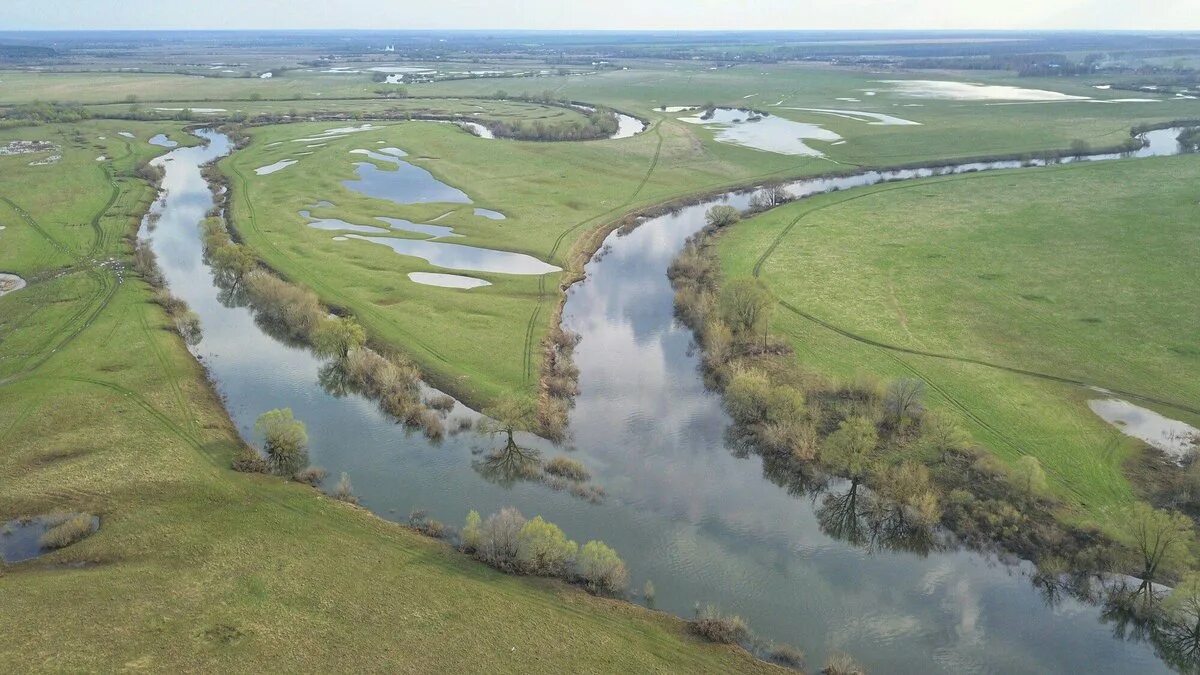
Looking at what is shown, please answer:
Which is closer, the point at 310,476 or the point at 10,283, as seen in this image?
the point at 310,476

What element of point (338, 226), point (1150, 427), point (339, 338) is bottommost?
point (1150, 427)

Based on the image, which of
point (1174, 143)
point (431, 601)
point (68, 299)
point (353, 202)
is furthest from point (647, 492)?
point (1174, 143)

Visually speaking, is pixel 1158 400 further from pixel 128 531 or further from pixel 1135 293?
pixel 128 531

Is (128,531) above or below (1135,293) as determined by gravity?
below

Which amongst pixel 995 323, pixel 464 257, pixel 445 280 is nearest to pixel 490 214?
pixel 464 257

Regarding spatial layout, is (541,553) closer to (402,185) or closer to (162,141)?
(402,185)


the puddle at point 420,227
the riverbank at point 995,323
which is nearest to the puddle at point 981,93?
the riverbank at point 995,323
